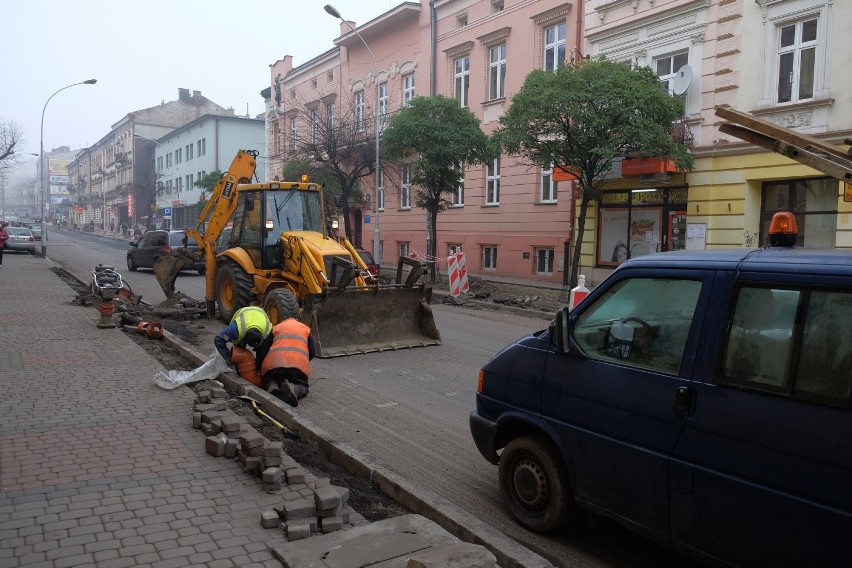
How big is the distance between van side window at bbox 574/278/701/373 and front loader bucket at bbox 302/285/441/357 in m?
6.36

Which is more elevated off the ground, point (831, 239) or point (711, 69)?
point (711, 69)

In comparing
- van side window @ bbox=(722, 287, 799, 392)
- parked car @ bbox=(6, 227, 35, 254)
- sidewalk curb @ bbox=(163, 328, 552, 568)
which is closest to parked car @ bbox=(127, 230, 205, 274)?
parked car @ bbox=(6, 227, 35, 254)

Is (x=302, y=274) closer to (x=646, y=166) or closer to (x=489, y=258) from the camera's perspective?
(x=646, y=166)

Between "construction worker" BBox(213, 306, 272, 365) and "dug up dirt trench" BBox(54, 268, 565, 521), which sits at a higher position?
"construction worker" BBox(213, 306, 272, 365)

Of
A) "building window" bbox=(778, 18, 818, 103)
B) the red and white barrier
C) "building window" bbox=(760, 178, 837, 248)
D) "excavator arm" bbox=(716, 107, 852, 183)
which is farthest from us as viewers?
the red and white barrier

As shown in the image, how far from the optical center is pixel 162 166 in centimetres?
7412

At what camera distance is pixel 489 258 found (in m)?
26.5

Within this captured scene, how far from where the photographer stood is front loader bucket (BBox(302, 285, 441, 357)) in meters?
10.2

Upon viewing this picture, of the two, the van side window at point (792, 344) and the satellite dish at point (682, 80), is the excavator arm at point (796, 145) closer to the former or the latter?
the van side window at point (792, 344)

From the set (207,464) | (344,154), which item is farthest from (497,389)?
(344,154)

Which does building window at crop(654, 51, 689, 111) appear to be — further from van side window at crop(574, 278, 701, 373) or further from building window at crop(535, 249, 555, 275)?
van side window at crop(574, 278, 701, 373)

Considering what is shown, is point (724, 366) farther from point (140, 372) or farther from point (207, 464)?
point (140, 372)

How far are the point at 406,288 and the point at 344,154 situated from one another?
61.0 ft

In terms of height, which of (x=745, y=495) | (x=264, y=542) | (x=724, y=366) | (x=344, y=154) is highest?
(x=344, y=154)
